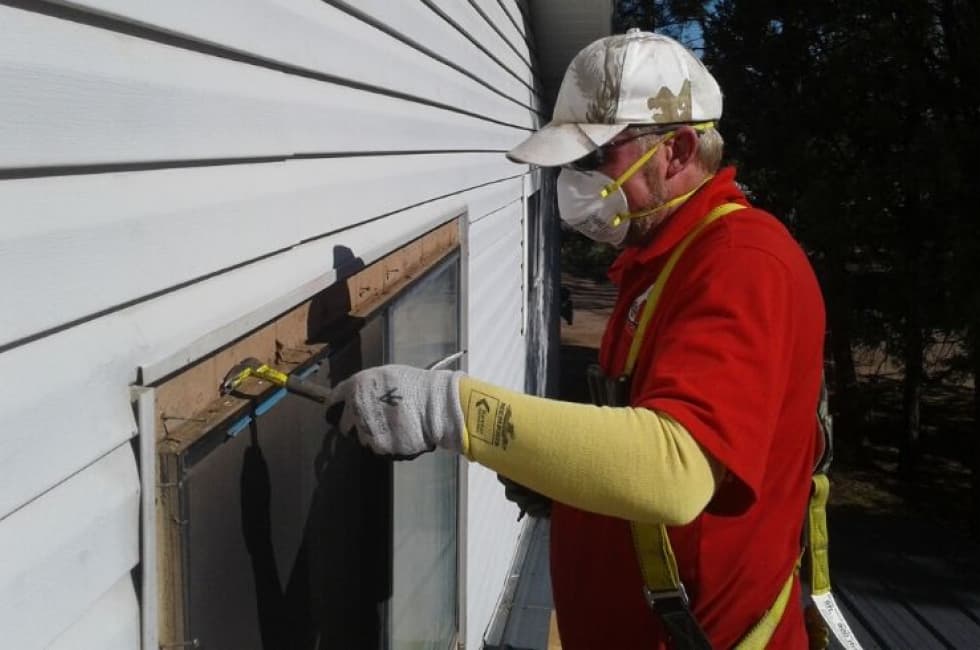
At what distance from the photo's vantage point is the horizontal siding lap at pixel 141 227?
113 cm

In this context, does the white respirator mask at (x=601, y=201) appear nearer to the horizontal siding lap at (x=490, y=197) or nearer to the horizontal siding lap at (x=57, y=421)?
the horizontal siding lap at (x=57, y=421)

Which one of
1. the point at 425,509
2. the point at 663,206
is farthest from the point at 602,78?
the point at 425,509

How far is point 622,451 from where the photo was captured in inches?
62.9

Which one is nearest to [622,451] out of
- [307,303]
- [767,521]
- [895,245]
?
[767,521]

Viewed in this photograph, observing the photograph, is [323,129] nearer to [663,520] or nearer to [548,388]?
[663,520]

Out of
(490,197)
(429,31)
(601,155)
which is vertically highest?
(429,31)

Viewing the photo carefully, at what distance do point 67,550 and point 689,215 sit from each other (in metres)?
1.33

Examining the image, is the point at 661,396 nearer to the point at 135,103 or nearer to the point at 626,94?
the point at 626,94

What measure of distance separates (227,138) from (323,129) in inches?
22.5

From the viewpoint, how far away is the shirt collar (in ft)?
6.56

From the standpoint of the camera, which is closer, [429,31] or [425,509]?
[429,31]

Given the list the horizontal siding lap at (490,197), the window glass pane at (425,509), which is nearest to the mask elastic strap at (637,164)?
the window glass pane at (425,509)

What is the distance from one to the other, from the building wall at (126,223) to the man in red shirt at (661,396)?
1.31 feet

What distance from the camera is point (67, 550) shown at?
1233 mm
